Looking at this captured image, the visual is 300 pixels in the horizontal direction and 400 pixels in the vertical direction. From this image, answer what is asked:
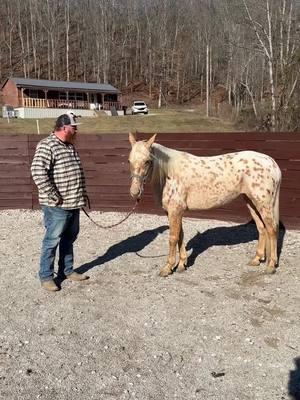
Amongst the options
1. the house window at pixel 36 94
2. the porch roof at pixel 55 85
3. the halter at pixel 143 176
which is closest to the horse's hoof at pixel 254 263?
the halter at pixel 143 176

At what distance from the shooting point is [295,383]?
3.55m

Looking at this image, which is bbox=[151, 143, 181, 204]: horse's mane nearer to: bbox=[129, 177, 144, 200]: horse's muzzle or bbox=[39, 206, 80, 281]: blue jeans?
bbox=[129, 177, 144, 200]: horse's muzzle

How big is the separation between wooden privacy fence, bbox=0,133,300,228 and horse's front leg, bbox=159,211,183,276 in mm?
3108

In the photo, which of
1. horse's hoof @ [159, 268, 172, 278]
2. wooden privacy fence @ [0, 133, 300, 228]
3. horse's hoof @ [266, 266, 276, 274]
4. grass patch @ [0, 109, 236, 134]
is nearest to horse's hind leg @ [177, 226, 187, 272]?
horse's hoof @ [159, 268, 172, 278]

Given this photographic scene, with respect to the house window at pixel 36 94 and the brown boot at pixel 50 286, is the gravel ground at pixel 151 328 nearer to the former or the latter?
the brown boot at pixel 50 286

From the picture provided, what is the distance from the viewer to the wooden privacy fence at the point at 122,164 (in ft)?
27.1

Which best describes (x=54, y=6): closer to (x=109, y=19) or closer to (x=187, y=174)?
(x=109, y=19)

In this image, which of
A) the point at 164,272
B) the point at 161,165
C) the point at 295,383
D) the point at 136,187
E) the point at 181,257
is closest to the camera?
the point at 295,383

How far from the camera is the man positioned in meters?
5.08

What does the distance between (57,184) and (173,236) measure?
1.62 meters

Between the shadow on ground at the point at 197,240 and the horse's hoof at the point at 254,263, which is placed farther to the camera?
the shadow on ground at the point at 197,240

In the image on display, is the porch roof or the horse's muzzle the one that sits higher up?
the horse's muzzle

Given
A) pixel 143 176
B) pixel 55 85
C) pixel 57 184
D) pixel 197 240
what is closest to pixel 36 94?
pixel 55 85

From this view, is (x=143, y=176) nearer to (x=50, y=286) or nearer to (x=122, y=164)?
(x=50, y=286)
